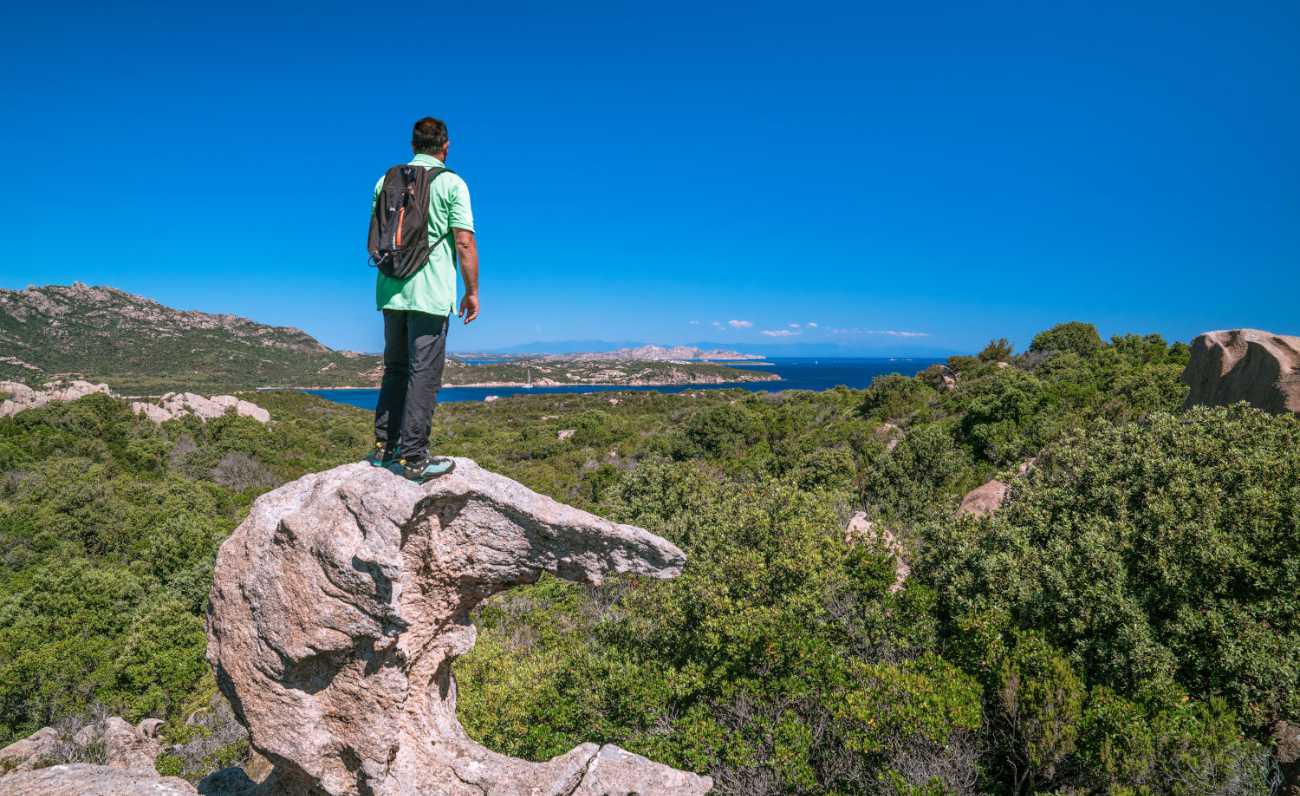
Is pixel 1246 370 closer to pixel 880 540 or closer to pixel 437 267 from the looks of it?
pixel 880 540

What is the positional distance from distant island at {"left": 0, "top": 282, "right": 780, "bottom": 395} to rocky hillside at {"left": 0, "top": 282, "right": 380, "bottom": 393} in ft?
0.46

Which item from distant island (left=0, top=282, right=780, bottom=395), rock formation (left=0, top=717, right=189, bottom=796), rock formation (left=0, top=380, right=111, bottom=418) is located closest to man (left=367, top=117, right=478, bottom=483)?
rock formation (left=0, top=717, right=189, bottom=796)

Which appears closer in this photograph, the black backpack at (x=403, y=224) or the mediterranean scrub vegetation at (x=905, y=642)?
the black backpack at (x=403, y=224)

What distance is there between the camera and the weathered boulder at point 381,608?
16.7ft

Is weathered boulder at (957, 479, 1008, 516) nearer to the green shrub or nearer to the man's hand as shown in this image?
the green shrub

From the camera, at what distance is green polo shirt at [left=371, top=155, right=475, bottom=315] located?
482 centimetres

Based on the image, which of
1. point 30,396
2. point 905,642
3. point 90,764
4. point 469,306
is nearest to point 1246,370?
point 905,642

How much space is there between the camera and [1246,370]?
17.0m

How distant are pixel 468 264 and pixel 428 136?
1.23m

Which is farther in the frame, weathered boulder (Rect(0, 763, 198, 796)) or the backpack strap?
weathered boulder (Rect(0, 763, 198, 796))

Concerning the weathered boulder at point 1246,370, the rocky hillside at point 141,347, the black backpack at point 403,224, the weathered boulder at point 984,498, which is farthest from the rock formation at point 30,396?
the weathered boulder at point 1246,370

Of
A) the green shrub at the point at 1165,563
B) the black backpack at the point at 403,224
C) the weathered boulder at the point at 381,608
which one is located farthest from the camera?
the green shrub at the point at 1165,563

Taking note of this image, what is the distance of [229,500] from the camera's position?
115ft

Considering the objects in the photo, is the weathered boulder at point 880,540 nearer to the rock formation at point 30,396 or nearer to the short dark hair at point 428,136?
the short dark hair at point 428,136
